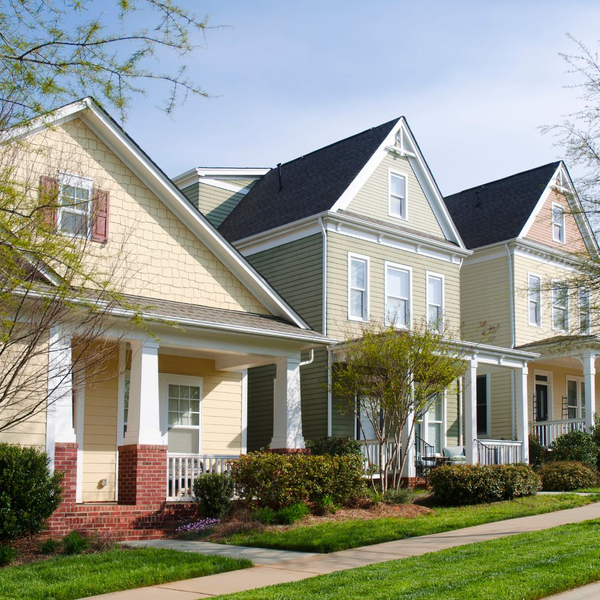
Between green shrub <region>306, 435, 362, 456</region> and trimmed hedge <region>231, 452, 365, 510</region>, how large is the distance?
155 inches

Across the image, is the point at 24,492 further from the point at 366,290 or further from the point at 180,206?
the point at 366,290

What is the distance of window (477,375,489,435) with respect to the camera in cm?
2778

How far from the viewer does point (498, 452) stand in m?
Answer: 21.0

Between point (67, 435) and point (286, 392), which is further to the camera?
point (286, 392)

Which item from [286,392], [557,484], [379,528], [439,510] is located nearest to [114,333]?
[286,392]

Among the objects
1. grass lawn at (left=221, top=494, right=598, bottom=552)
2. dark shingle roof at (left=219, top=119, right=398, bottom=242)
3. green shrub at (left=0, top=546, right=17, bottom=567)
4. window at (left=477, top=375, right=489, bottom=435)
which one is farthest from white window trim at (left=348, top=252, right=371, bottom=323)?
green shrub at (left=0, top=546, right=17, bottom=567)

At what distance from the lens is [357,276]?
902 inches

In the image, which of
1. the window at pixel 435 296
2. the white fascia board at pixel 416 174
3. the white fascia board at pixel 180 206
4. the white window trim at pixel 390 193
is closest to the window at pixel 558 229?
the white fascia board at pixel 416 174

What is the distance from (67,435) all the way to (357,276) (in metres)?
11.0

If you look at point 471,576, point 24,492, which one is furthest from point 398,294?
point 471,576

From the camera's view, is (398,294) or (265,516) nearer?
(265,516)

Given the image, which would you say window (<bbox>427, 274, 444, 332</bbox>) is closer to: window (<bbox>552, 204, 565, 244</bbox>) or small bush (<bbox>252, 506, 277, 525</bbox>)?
window (<bbox>552, 204, 565, 244</bbox>)

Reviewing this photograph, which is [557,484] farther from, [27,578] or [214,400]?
[27,578]

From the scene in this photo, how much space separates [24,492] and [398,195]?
15.1 m
